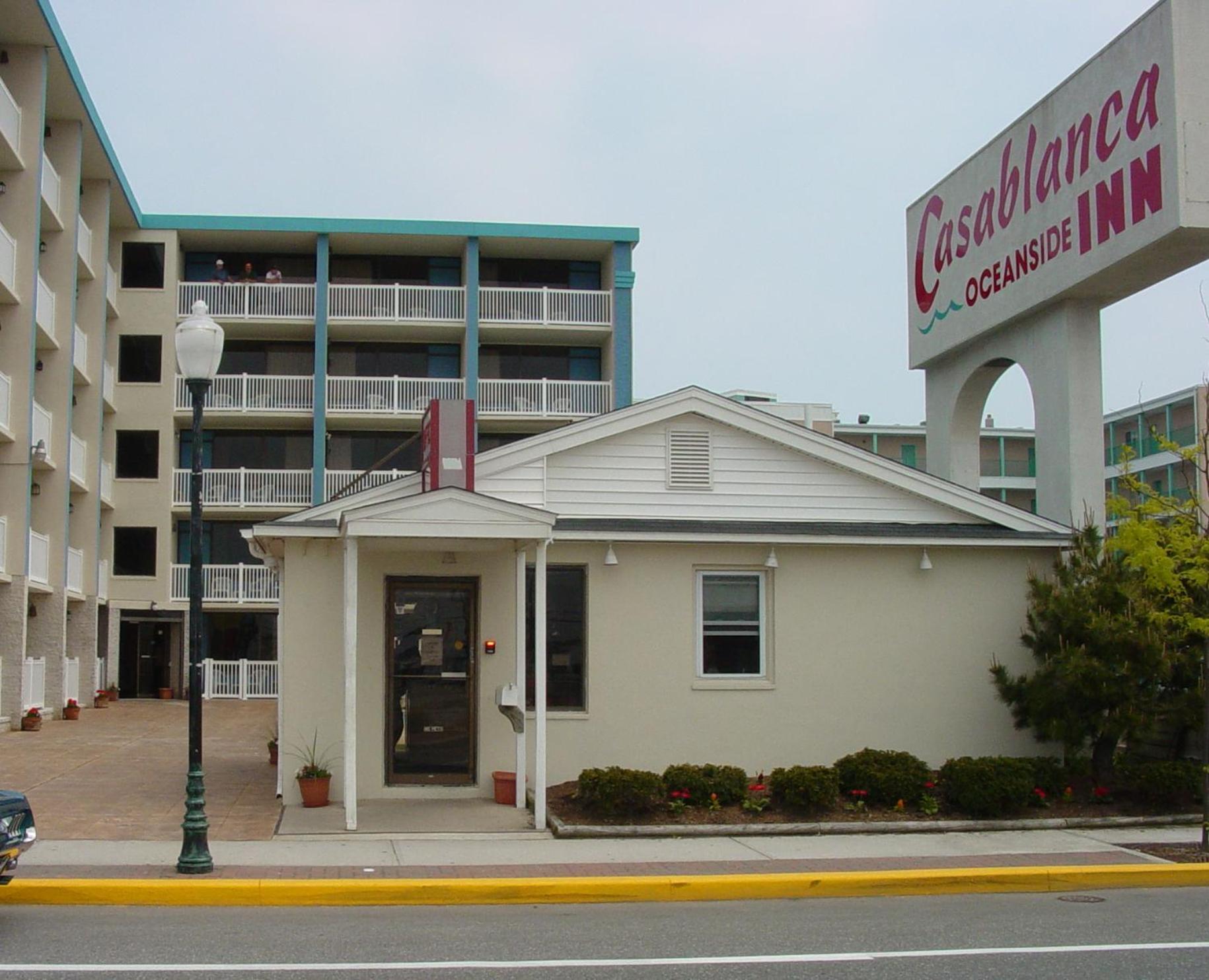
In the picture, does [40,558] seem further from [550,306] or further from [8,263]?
[550,306]

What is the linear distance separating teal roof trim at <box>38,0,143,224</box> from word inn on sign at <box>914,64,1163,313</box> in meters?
18.8

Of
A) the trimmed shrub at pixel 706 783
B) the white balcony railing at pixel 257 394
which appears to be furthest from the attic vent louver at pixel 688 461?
the white balcony railing at pixel 257 394

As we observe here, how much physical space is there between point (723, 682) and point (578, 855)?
3.99m

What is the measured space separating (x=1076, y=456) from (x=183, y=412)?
30.4 m

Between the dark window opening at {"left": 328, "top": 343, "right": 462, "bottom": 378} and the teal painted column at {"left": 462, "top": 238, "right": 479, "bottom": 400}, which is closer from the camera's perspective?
the teal painted column at {"left": 462, "top": 238, "right": 479, "bottom": 400}

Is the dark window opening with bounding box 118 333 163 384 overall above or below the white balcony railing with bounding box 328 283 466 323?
below

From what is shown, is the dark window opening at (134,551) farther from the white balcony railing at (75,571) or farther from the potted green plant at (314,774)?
the potted green plant at (314,774)

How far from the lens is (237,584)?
132ft

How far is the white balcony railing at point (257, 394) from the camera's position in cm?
4109

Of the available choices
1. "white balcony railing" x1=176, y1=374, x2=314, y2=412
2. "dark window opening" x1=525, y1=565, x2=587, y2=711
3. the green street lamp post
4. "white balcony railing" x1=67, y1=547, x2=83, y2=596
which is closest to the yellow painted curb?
the green street lamp post

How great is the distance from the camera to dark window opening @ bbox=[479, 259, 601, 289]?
44219mm

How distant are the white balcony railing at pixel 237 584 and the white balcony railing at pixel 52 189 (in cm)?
1216

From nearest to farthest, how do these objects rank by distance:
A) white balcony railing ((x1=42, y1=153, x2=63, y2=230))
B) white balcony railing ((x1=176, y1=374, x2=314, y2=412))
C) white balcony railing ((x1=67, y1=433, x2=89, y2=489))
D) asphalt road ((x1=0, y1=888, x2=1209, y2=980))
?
asphalt road ((x1=0, y1=888, x2=1209, y2=980)) < white balcony railing ((x1=42, y1=153, x2=63, y2=230)) < white balcony railing ((x1=67, y1=433, x2=89, y2=489)) < white balcony railing ((x1=176, y1=374, x2=314, y2=412))

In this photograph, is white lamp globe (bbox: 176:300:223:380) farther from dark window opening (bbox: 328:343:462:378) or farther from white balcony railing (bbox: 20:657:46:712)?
dark window opening (bbox: 328:343:462:378)
